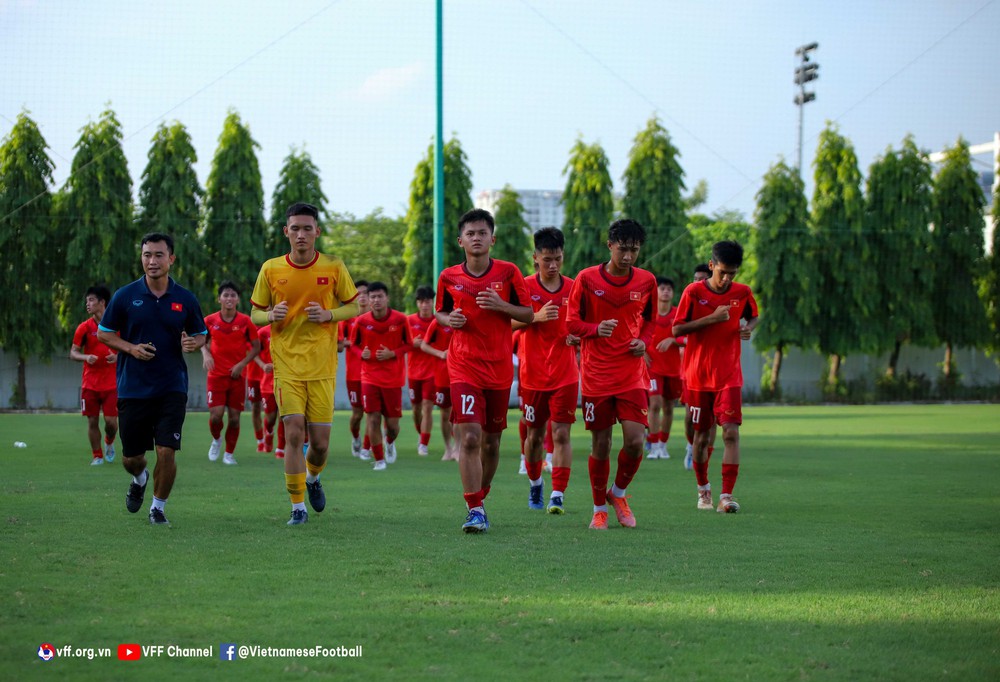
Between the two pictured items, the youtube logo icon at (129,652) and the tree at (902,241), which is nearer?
the youtube logo icon at (129,652)

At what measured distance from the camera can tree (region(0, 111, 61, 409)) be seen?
33.5 metres

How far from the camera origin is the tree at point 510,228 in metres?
39.3

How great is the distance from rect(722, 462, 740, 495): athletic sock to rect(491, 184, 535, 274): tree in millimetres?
29086

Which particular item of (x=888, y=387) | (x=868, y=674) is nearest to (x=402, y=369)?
(x=868, y=674)

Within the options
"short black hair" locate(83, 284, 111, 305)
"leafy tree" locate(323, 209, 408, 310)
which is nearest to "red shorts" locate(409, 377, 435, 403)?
"short black hair" locate(83, 284, 111, 305)

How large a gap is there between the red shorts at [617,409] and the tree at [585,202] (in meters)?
31.0

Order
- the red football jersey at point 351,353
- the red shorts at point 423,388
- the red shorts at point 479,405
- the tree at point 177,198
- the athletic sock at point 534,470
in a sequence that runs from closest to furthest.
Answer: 1. the red shorts at point 479,405
2. the athletic sock at point 534,470
3. the red football jersey at point 351,353
4. the red shorts at point 423,388
5. the tree at point 177,198

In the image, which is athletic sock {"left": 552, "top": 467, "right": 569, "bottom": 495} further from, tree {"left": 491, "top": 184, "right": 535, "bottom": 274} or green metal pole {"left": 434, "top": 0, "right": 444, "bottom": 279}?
tree {"left": 491, "top": 184, "right": 535, "bottom": 274}

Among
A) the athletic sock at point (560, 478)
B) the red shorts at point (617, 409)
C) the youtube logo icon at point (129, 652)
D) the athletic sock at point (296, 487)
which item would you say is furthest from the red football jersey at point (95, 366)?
the youtube logo icon at point (129, 652)

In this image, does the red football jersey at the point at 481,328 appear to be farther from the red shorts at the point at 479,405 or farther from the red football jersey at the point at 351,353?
the red football jersey at the point at 351,353

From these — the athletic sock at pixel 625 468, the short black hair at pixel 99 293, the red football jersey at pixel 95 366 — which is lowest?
the athletic sock at pixel 625 468

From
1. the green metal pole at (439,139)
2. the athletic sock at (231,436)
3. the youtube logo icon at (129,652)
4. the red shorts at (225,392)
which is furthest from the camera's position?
the green metal pole at (439,139)

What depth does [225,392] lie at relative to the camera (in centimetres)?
1530

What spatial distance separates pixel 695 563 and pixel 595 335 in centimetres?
223
